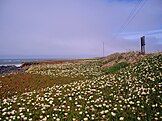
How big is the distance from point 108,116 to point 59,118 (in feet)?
7.06

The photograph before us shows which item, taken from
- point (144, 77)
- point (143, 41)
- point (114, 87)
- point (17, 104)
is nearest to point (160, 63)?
point (144, 77)

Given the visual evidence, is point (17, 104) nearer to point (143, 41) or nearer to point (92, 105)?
point (92, 105)

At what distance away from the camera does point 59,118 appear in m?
13.8

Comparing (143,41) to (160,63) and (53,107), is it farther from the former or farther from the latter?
(53,107)

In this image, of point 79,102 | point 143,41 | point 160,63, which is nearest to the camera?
point 79,102

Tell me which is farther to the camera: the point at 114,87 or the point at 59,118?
the point at 114,87

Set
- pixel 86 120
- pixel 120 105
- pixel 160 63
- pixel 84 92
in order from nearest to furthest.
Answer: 1. pixel 86 120
2. pixel 120 105
3. pixel 84 92
4. pixel 160 63

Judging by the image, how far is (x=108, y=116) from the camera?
13680mm

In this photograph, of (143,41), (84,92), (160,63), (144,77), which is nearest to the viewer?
(84,92)

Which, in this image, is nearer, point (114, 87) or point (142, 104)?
point (142, 104)

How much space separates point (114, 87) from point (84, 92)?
1934 mm

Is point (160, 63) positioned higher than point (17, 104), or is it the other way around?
point (160, 63)

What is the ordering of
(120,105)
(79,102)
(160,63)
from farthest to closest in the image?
(160,63)
(79,102)
(120,105)

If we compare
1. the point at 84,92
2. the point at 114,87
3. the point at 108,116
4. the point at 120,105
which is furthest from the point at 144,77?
the point at 108,116
